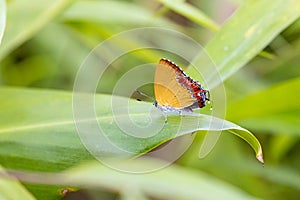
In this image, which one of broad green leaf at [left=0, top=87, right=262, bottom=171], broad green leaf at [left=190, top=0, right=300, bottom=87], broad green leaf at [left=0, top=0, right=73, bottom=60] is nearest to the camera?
broad green leaf at [left=0, top=87, right=262, bottom=171]

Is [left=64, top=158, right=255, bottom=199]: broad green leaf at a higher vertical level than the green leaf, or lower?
lower

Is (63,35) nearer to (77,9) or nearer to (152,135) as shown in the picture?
(77,9)

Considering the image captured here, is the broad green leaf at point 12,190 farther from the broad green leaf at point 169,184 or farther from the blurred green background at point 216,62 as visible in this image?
the broad green leaf at point 169,184

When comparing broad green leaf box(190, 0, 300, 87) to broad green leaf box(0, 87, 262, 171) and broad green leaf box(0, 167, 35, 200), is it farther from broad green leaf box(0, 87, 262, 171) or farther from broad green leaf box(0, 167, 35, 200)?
broad green leaf box(0, 167, 35, 200)

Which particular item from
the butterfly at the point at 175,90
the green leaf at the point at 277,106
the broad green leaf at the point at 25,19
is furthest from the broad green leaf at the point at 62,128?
the green leaf at the point at 277,106

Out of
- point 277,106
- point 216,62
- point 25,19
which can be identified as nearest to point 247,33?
point 216,62

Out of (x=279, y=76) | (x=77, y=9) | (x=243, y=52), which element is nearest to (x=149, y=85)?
(x=243, y=52)

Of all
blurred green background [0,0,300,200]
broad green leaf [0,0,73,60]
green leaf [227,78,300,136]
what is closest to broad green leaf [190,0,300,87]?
blurred green background [0,0,300,200]
